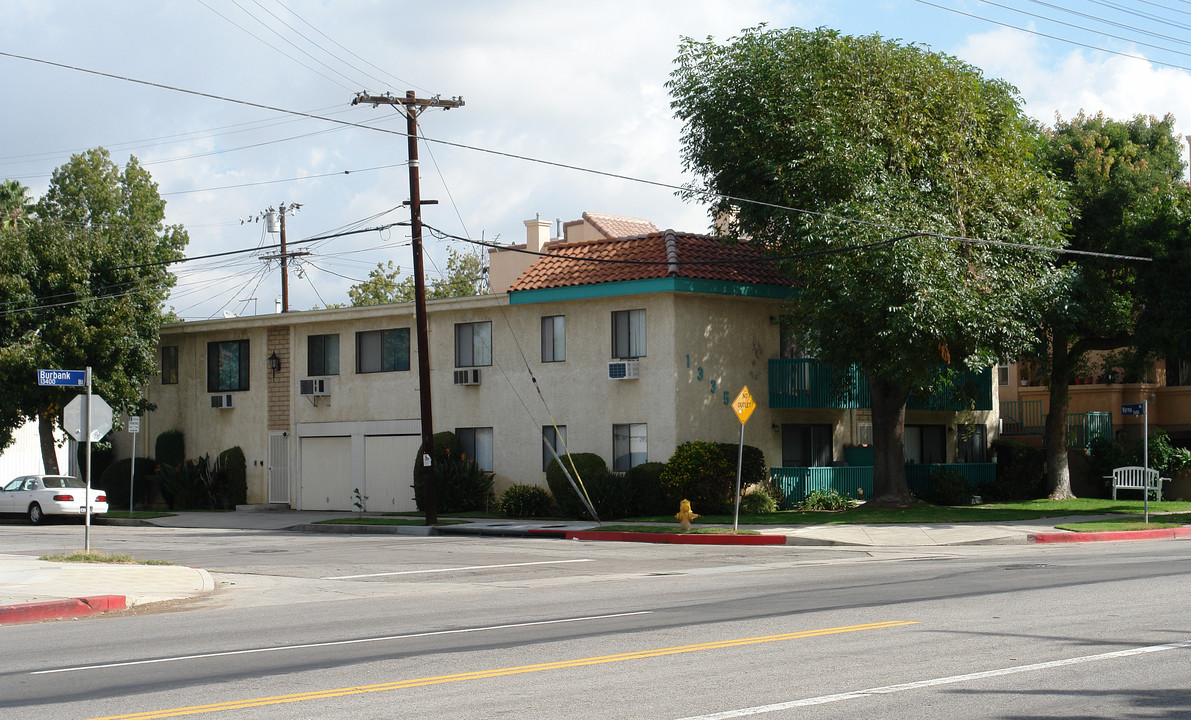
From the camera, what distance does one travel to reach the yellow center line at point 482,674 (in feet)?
26.6

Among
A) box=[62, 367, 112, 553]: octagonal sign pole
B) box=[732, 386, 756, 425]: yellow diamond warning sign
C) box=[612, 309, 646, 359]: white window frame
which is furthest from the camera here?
box=[612, 309, 646, 359]: white window frame

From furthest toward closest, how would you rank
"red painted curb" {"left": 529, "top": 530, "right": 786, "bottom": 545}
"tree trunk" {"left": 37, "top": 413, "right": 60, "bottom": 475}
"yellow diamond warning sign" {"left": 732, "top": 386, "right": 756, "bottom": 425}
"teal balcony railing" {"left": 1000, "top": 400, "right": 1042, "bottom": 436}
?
1. "teal balcony railing" {"left": 1000, "top": 400, "right": 1042, "bottom": 436}
2. "tree trunk" {"left": 37, "top": 413, "right": 60, "bottom": 475}
3. "yellow diamond warning sign" {"left": 732, "top": 386, "right": 756, "bottom": 425}
4. "red painted curb" {"left": 529, "top": 530, "right": 786, "bottom": 545}

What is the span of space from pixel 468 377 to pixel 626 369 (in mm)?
5257

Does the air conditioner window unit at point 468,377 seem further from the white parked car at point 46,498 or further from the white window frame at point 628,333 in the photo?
the white parked car at point 46,498

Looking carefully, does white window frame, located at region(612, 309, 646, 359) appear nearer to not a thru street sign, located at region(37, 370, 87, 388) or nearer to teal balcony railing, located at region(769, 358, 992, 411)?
teal balcony railing, located at region(769, 358, 992, 411)

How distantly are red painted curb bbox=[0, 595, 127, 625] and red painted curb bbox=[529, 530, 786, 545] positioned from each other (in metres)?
12.1

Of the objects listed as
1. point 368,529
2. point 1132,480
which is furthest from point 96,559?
point 1132,480

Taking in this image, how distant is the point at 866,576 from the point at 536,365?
56.5 ft

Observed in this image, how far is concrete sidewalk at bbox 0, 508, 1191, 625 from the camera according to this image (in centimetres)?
1518

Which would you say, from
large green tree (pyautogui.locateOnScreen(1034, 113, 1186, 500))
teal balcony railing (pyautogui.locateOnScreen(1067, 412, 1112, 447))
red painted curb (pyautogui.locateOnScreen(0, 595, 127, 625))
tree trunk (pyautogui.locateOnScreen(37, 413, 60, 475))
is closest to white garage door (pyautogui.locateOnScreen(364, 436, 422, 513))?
tree trunk (pyautogui.locateOnScreen(37, 413, 60, 475))

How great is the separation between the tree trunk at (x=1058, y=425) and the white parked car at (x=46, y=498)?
1059 inches

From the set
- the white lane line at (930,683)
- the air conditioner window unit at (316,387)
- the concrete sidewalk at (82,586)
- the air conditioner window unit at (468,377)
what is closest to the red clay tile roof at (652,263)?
the air conditioner window unit at (468,377)

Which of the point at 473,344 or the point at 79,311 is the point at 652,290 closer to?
the point at 473,344

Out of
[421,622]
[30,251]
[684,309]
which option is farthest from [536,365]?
[421,622]
